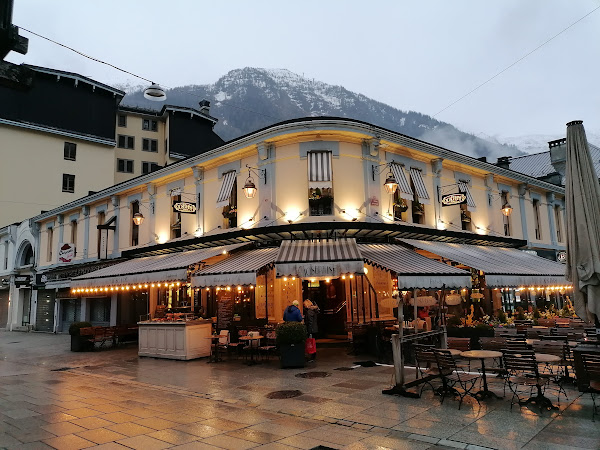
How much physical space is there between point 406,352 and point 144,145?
40729mm

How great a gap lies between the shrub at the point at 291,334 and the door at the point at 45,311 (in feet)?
77.5

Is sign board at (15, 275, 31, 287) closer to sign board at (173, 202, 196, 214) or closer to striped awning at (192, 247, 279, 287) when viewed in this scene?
sign board at (173, 202, 196, 214)

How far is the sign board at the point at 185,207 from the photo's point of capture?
17828 mm

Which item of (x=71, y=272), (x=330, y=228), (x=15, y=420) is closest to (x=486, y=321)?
(x=330, y=228)

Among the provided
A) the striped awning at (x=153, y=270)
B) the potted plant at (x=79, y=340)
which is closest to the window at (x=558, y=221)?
the striped awning at (x=153, y=270)

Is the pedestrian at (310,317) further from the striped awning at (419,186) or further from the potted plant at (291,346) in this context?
the striped awning at (419,186)

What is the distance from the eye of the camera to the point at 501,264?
Answer: 53.1 ft

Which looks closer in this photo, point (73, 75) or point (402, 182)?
point (402, 182)

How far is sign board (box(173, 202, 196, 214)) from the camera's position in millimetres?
17828

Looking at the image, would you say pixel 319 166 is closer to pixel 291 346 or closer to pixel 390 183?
pixel 390 183

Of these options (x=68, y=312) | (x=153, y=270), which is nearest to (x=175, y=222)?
(x=153, y=270)

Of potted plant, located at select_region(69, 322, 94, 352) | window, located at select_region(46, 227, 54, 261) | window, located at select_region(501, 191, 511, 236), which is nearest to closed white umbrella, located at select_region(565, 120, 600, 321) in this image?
window, located at select_region(501, 191, 511, 236)

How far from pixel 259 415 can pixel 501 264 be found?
12.0 meters

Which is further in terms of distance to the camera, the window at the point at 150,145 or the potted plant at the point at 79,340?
the window at the point at 150,145
